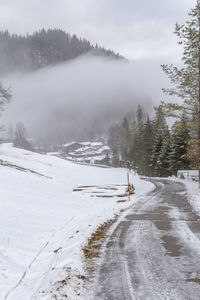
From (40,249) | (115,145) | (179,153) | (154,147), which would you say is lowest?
(40,249)

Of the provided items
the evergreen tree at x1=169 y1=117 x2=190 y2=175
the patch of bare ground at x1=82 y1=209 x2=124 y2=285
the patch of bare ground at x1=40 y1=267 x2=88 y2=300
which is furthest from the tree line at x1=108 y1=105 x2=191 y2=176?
the patch of bare ground at x1=40 y1=267 x2=88 y2=300

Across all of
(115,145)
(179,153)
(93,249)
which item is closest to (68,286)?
(93,249)

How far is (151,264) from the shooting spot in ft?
16.9

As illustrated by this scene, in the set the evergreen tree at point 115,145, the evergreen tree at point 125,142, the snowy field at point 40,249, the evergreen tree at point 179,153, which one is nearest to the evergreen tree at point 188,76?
the snowy field at point 40,249

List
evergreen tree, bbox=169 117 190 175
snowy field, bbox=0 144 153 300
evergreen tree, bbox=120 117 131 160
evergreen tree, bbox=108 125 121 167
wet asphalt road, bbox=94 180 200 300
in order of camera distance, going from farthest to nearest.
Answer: evergreen tree, bbox=108 125 121 167 < evergreen tree, bbox=120 117 131 160 < evergreen tree, bbox=169 117 190 175 < snowy field, bbox=0 144 153 300 < wet asphalt road, bbox=94 180 200 300

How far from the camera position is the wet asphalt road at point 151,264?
3963 millimetres

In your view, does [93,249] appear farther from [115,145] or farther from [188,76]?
[115,145]

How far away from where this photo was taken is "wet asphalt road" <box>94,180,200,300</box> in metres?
3.96

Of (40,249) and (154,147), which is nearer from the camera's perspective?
(40,249)

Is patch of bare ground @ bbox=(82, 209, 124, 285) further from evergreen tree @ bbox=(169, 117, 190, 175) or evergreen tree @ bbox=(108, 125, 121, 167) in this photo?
evergreen tree @ bbox=(108, 125, 121, 167)

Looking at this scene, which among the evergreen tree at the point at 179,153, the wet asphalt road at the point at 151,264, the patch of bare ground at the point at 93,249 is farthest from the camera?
the evergreen tree at the point at 179,153

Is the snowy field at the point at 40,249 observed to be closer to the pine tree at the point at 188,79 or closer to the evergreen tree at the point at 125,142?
the pine tree at the point at 188,79

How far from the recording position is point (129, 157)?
80500 millimetres

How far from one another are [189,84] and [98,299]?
18330mm
